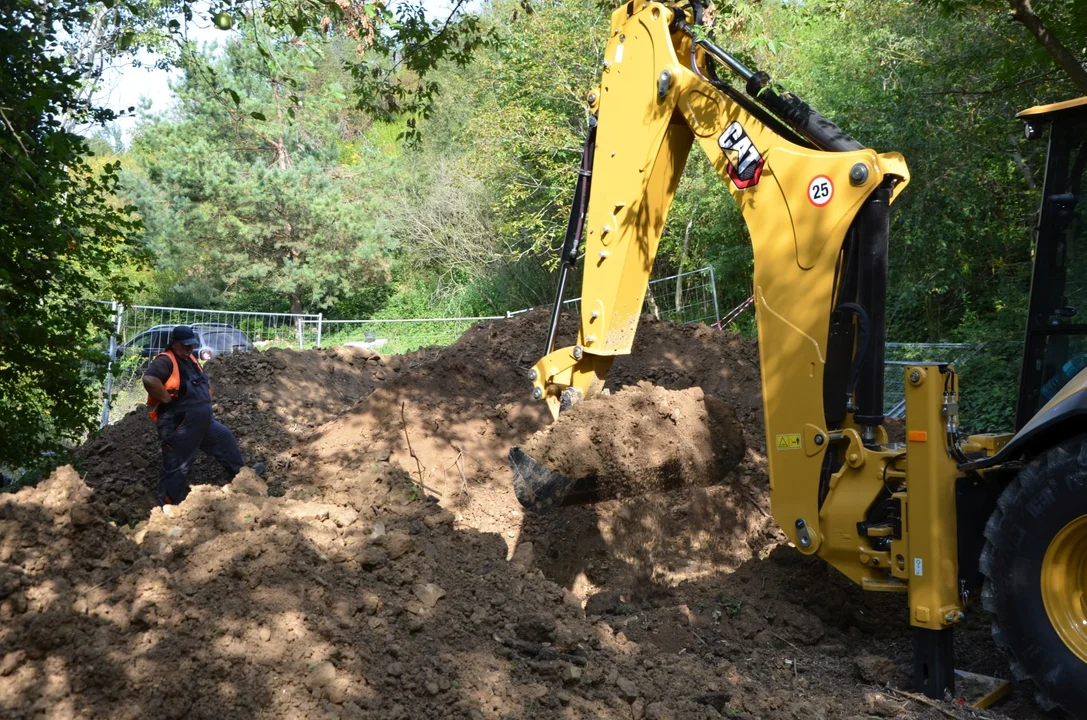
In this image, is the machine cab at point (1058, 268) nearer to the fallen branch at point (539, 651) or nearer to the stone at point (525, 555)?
the fallen branch at point (539, 651)

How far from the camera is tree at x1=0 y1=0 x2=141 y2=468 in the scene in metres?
6.23

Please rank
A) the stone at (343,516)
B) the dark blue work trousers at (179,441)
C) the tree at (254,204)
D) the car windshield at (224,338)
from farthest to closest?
the tree at (254,204) → the car windshield at (224,338) → the dark blue work trousers at (179,441) → the stone at (343,516)

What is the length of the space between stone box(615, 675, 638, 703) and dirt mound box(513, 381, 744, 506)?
1.51 meters

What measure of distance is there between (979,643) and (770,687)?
4.20ft

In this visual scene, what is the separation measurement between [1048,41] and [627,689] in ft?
24.2

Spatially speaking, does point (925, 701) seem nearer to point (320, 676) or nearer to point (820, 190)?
point (820, 190)

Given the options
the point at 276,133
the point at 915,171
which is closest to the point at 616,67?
the point at 915,171

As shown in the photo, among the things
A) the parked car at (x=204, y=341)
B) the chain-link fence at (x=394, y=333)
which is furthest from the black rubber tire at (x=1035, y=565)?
the chain-link fence at (x=394, y=333)

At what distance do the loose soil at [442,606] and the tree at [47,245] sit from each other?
116cm

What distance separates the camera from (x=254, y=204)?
26.9m

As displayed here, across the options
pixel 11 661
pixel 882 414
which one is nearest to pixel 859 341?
pixel 882 414

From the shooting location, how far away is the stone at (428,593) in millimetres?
4293

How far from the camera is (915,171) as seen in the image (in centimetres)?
1291

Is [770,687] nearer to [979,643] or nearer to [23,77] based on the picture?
[979,643]
